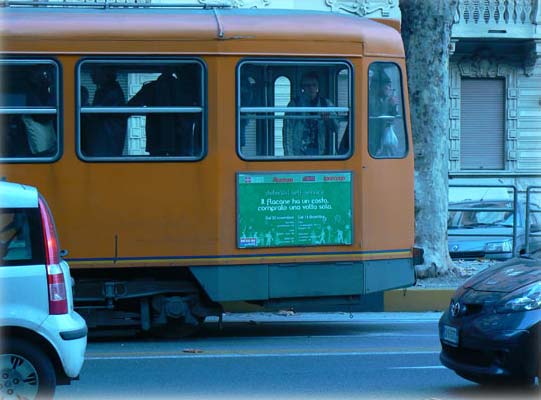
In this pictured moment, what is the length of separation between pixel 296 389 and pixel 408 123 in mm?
3979

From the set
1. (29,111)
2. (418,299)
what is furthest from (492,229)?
(29,111)

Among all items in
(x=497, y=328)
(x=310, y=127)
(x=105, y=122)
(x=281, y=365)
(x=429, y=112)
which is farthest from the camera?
(x=429, y=112)

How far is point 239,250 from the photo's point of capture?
10.3m

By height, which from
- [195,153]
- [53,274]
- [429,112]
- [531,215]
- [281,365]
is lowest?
[281,365]

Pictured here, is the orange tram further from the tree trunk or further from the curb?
the tree trunk

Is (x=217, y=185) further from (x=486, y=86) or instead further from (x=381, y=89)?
(x=486, y=86)

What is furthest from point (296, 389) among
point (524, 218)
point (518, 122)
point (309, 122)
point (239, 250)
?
point (518, 122)

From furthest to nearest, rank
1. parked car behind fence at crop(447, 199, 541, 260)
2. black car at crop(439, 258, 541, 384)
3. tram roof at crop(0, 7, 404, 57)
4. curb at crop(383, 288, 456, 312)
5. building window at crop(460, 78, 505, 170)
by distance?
building window at crop(460, 78, 505, 170) < parked car behind fence at crop(447, 199, 541, 260) < curb at crop(383, 288, 456, 312) < tram roof at crop(0, 7, 404, 57) < black car at crop(439, 258, 541, 384)

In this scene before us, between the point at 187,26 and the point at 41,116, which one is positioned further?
the point at 187,26

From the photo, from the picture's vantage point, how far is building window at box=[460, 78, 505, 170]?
2878cm

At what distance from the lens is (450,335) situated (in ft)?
24.6

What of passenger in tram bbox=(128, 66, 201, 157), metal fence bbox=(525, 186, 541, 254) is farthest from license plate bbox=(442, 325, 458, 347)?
metal fence bbox=(525, 186, 541, 254)

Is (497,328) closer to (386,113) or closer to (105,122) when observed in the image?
(386,113)

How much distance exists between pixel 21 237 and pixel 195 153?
3.77m
